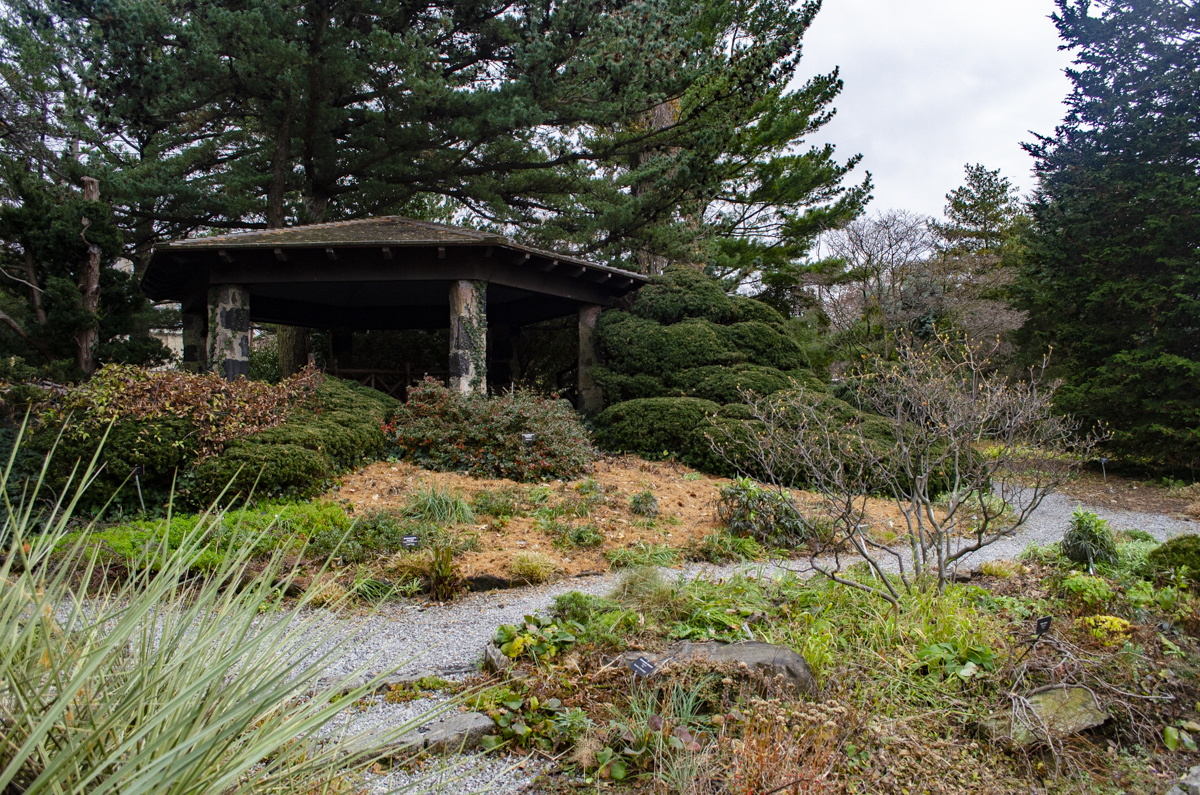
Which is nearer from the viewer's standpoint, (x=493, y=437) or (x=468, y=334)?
(x=493, y=437)

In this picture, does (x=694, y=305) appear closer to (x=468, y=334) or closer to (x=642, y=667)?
(x=468, y=334)

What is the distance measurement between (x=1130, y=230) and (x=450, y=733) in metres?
13.1

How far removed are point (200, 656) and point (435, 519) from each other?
15.5ft

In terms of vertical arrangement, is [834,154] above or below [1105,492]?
above

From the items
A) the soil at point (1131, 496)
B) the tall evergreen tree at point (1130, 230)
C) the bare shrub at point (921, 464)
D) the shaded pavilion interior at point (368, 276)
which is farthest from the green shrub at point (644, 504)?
the tall evergreen tree at point (1130, 230)

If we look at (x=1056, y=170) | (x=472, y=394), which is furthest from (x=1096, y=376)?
(x=472, y=394)

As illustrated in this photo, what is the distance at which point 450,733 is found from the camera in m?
2.63

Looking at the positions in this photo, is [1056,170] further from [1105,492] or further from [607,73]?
[607,73]

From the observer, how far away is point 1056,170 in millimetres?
12891

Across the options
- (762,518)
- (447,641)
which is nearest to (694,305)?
(762,518)

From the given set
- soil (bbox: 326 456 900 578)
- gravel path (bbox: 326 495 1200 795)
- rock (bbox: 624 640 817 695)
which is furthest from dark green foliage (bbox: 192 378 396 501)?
rock (bbox: 624 640 817 695)

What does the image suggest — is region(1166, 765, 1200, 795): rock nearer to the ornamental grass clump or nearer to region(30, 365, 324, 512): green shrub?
the ornamental grass clump

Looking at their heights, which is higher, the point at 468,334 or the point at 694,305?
the point at 694,305

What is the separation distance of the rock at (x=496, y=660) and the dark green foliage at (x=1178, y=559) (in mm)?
4134
